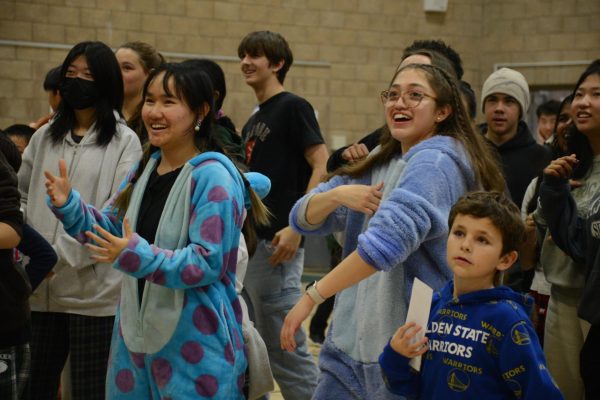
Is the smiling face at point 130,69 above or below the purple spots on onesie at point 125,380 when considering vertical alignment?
above

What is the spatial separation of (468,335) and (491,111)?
2.82 meters

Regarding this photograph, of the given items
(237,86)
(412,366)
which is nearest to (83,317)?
(412,366)

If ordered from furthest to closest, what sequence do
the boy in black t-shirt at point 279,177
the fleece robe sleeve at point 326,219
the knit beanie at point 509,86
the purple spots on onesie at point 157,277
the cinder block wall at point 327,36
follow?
1. the cinder block wall at point 327,36
2. the knit beanie at point 509,86
3. the boy in black t-shirt at point 279,177
4. the fleece robe sleeve at point 326,219
5. the purple spots on onesie at point 157,277

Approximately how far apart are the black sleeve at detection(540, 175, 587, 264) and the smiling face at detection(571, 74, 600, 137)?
0.29 m

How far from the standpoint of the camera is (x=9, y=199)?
3184 millimetres

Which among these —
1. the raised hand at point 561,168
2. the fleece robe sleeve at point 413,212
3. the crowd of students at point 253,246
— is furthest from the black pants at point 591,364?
the fleece robe sleeve at point 413,212

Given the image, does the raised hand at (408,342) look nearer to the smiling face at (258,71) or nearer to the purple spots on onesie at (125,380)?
the purple spots on onesie at (125,380)

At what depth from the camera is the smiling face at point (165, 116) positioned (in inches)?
120

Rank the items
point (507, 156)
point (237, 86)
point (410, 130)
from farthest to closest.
A: point (237, 86), point (507, 156), point (410, 130)

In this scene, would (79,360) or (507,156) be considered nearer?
(79,360)

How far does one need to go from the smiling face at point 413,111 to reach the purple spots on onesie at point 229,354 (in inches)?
35.1

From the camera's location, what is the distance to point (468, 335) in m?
2.65

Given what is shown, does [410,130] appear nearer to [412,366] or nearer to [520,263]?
[412,366]

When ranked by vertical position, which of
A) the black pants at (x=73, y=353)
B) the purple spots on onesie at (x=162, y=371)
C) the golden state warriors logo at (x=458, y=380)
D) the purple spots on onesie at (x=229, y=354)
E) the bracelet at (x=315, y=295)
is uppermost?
the bracelet at (x=315, y=295)
